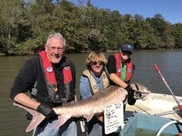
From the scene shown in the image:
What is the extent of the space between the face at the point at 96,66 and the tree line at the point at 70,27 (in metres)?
37.9

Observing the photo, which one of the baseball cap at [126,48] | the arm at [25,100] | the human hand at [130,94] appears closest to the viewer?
the arm at [25,100]

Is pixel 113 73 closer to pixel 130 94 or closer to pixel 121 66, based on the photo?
pixel 121 66

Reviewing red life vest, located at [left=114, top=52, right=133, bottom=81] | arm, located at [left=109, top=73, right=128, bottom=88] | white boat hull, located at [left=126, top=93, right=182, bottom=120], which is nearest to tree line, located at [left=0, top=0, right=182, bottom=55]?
white boat hull, located at [left=126, top=93, right=182, bottom=120]

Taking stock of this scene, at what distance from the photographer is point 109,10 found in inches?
2719

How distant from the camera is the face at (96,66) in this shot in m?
4.15

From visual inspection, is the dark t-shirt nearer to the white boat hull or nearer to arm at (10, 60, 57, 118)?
arm at (10, 60, 57, 118)

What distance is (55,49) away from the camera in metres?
3.45

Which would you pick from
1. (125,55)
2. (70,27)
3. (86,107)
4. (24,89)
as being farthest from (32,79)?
(70,27)

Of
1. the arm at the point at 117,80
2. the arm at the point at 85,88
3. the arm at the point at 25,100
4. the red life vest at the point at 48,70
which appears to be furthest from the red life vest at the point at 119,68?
the arm at the point at 25,100

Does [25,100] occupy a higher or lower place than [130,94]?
higher

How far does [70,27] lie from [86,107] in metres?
48.8

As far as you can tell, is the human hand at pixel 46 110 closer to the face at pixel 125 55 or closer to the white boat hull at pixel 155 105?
the face at pixel 125 55

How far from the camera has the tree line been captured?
44.3 metres

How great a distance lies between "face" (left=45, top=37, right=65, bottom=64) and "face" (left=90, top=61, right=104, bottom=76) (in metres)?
0.73
